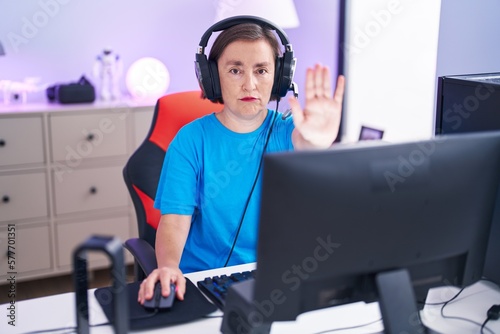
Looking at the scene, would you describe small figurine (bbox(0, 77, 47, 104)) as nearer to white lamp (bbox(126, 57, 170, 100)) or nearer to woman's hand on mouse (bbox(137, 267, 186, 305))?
white lamp (bbox(126, 57, 170, 100))

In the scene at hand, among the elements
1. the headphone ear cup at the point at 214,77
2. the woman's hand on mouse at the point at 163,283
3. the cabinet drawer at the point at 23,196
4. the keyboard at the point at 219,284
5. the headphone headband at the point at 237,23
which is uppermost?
the headphone headband at the point at 237,23

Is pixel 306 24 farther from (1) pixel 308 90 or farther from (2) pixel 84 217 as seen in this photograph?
(1) pixel 308 90

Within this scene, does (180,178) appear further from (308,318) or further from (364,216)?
(364,216)

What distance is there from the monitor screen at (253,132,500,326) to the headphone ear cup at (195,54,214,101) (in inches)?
26.5

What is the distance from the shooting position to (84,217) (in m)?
2.88

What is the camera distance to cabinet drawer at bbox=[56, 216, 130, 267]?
286 cm

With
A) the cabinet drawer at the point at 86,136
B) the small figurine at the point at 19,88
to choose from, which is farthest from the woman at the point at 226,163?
the small figurine at the point at 19,88

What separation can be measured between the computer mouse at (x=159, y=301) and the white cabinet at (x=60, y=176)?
1.73 m

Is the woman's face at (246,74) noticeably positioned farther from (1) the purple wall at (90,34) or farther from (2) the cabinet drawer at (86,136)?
(1) the purple wall at (90,34)

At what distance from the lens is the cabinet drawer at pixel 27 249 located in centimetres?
276

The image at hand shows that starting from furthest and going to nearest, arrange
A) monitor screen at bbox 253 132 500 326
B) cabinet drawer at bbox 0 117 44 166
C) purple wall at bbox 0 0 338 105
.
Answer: purple wall at bbox 0 0 338 105 → cabinet drawer at bbox 0 117 44 166 → monitor screen at bbox 253 132 500 326

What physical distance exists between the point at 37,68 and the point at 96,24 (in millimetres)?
373

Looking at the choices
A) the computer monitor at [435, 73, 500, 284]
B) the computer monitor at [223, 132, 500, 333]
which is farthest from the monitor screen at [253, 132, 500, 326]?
the computer monitor at [435, 73, 500, 284]

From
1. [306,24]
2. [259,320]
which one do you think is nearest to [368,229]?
[259,320]
